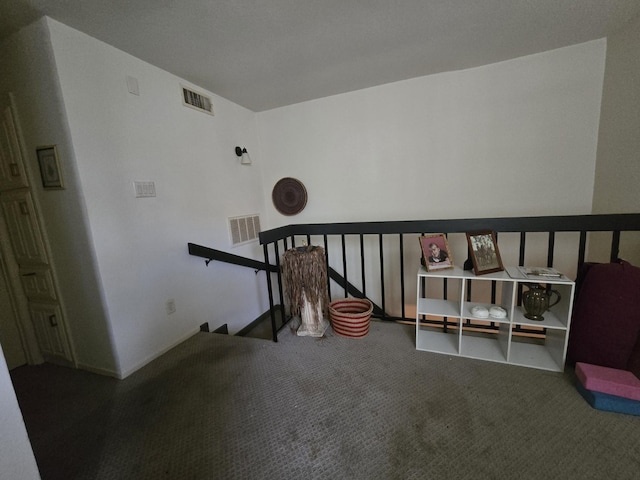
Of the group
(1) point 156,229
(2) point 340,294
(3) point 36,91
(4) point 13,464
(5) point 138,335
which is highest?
(3) point 36,91

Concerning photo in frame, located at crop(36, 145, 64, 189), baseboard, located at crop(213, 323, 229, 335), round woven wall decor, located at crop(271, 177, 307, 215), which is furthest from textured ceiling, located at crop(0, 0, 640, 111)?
baseboard, located at crop(213, 323, 229, 335)

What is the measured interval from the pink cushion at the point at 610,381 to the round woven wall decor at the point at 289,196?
2581 millimetres

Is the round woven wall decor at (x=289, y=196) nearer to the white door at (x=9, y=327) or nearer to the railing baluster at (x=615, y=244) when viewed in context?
the white door at (x=9, y=327)

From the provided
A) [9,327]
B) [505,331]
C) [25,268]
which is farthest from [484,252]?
[9,327]

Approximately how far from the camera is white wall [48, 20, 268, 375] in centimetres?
154

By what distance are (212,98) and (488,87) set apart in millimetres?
2516

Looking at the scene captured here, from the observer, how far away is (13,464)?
66 centimetres

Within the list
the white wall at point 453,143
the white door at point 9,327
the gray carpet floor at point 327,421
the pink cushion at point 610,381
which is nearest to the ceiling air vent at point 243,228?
the white wall at point 453,143

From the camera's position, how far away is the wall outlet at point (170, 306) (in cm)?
199

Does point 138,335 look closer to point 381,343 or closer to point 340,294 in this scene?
point 381,343

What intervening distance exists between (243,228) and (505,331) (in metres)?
2.48

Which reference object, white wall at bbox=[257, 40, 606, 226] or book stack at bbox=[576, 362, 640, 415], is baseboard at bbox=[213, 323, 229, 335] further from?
book stack at bbox=[576, 362, 640, 415]

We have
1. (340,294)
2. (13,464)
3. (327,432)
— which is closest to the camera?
(13,464)

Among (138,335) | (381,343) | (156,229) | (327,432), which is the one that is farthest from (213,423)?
(156,229)
